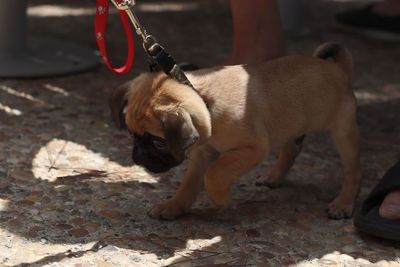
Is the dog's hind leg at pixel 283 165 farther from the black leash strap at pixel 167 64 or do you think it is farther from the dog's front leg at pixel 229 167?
the black leash strap at pixel 167 64

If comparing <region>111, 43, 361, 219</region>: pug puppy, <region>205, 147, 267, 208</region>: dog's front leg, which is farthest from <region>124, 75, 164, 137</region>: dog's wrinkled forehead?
<region>205, 147, 267, 208</region>: dog's front leg

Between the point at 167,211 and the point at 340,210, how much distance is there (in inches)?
24.6

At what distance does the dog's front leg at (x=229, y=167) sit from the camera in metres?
2.47

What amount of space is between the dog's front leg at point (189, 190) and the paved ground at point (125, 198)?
0.11ft

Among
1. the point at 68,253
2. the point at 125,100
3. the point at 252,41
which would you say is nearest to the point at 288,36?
the point at 252,41

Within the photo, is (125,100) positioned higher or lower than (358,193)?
higher

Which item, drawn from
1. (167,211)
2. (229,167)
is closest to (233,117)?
(229,167)

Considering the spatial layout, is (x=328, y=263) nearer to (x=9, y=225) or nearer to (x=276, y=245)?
Result: (x=276, y=245)

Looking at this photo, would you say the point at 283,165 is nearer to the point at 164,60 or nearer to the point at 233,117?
the point at 233,117

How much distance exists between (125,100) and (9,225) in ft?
1.78

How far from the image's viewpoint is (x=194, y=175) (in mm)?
2619

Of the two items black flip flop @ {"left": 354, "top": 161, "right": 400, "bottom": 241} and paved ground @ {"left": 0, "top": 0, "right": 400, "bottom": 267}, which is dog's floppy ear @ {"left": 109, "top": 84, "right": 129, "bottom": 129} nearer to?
paved ground @ {"left": 0, "top": 0, "right": 400, "bottom": 267}

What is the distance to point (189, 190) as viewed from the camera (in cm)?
261

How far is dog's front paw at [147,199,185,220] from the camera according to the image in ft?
8.34
